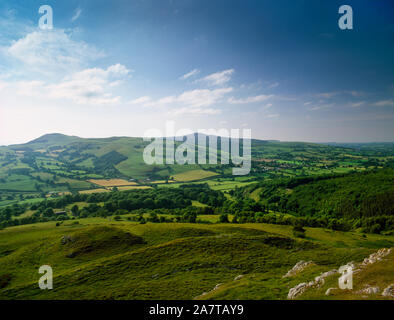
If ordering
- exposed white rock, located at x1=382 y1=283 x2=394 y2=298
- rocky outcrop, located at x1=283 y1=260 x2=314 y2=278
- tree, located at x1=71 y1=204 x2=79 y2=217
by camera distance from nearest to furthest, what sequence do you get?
exposed white rock, located at x1=382 y1=283 x2=394 y2=298 < rocky outcrop, located at x1=283 y1=260 x2=314 y2=278 < tree, located at x1=71 y1=204 x2=79 y2=217

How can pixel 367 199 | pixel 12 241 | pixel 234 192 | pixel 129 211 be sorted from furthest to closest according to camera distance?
pixel 234 192 → pixel 129 211 → pixel 367 199 → pixel 12 241

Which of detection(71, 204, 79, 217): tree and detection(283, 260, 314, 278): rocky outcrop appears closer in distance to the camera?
detection(283, 260, 314, 278): rocky outcrop

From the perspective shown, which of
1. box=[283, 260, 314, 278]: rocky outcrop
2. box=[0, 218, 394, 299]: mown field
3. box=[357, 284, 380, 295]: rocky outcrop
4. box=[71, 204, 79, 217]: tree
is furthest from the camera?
box=[71, 204, 79, 217]: tree

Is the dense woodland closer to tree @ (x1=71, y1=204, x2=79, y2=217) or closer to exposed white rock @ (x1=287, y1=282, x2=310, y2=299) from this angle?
tree @ (x1=71, y1=204, x2=79, y2=217)

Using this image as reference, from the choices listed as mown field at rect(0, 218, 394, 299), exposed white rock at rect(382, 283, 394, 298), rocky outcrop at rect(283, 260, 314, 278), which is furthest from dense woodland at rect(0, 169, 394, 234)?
exposed white rock at rect(382, 283, 394, 298)

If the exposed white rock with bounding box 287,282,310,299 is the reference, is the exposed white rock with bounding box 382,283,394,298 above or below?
above

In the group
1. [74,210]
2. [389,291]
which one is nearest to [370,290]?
[389,291]
